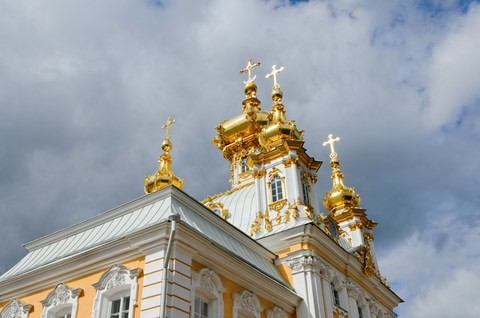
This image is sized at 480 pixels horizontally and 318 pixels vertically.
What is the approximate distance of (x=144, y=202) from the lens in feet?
50.6

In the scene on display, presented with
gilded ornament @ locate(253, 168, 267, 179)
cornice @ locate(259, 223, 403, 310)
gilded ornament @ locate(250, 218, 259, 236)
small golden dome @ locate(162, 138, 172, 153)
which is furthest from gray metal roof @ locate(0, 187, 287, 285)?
small golden dome @ locate(162, 138, 172, 153)

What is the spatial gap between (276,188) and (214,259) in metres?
8.66

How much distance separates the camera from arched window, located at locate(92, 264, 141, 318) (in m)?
12.5

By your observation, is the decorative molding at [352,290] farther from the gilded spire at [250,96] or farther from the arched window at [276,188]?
the gilded spire at [250,96]

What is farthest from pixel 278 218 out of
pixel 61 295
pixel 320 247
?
pixel 61 295

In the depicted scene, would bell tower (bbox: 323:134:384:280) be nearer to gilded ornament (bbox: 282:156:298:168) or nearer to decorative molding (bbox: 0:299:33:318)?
gilded ornament (bbox: 282:156:298:168)

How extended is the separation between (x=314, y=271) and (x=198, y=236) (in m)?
6.64

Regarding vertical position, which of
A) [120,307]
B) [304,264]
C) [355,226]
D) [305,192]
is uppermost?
[355,226]

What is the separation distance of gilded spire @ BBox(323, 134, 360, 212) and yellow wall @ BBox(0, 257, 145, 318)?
1740cm

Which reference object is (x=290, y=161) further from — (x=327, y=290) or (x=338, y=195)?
(x=338, y=195)

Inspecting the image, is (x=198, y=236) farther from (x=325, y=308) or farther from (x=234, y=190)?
(x=234, y=190)

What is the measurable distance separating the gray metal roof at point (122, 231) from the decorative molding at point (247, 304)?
94 centimetres

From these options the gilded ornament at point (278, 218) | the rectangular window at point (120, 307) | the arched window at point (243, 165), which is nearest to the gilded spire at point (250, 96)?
the arched window at point (243, 165)

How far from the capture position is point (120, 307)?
12672mm
